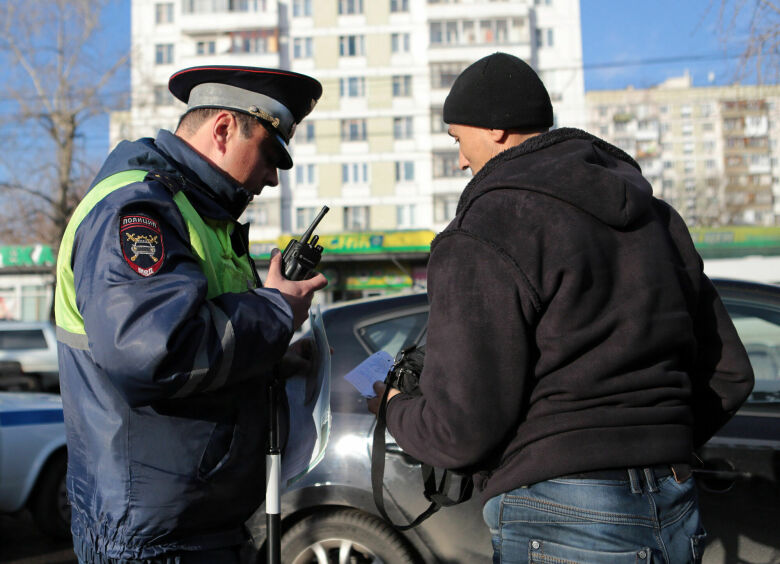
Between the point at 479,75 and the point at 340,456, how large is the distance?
181 centimetres

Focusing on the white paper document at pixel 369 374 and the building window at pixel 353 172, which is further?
the building window at pixel 353 172

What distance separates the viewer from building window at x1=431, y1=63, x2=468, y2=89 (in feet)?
121

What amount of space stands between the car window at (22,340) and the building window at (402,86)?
85.6ft

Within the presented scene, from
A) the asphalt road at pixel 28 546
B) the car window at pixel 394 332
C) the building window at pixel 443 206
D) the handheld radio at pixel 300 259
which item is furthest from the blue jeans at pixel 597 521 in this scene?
the building window at pixel 443 206

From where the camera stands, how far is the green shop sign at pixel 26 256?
32.1m

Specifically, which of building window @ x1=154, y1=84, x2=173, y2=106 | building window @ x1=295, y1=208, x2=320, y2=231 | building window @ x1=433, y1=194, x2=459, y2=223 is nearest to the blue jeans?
building window @ x1=154, y1=84, x2=173, y2=106

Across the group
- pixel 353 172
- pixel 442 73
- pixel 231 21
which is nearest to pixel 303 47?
pixel 231 21

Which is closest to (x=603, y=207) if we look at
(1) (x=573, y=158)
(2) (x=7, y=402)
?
(1) (x=573, y=158)

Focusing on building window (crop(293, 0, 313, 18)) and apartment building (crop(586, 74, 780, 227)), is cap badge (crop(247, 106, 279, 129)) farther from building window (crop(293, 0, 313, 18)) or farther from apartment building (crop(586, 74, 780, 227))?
apartment building (crop(586, 74, 780, 227))

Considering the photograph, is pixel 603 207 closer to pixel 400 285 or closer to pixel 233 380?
pixel 233 380

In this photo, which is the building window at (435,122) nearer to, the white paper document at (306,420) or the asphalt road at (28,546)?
the asphalt road at (28,546)

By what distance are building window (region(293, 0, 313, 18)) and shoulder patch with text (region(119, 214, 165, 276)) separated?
4010 cm

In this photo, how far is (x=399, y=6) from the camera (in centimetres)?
3816

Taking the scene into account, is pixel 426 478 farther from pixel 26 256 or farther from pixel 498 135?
pixel 26 256
